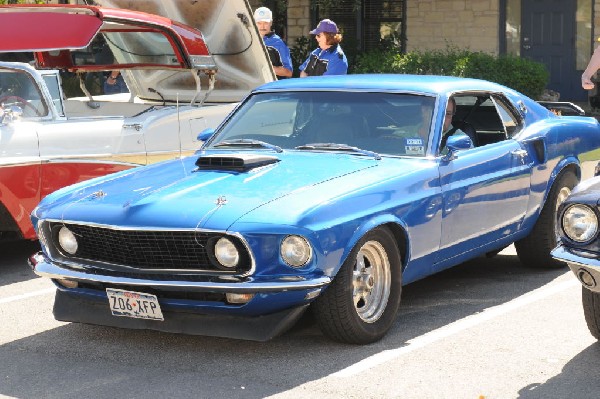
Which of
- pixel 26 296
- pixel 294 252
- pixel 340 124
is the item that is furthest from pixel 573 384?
pixel 26 296

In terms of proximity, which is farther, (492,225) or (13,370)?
(492,225)

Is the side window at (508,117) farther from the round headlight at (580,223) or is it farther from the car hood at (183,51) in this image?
the car hood at (183,51)

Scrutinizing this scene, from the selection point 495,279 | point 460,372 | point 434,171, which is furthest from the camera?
point 495,279

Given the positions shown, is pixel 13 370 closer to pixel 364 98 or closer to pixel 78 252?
pixel 78 252

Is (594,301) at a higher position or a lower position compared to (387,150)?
lower

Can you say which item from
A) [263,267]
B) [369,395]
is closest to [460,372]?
[369,395]

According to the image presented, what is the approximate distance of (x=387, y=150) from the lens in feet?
22.8

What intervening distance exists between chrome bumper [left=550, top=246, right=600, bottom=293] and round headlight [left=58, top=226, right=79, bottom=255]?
2541 millimetres

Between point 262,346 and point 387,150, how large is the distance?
1.47 metres

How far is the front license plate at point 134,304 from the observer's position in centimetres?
593

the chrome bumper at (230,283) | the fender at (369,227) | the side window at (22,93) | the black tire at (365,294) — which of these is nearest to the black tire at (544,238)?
the fender at (369,227)

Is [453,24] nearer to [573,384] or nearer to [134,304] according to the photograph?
[134,304]

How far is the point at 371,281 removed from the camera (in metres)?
6.30

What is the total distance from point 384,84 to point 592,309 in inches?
82.7
